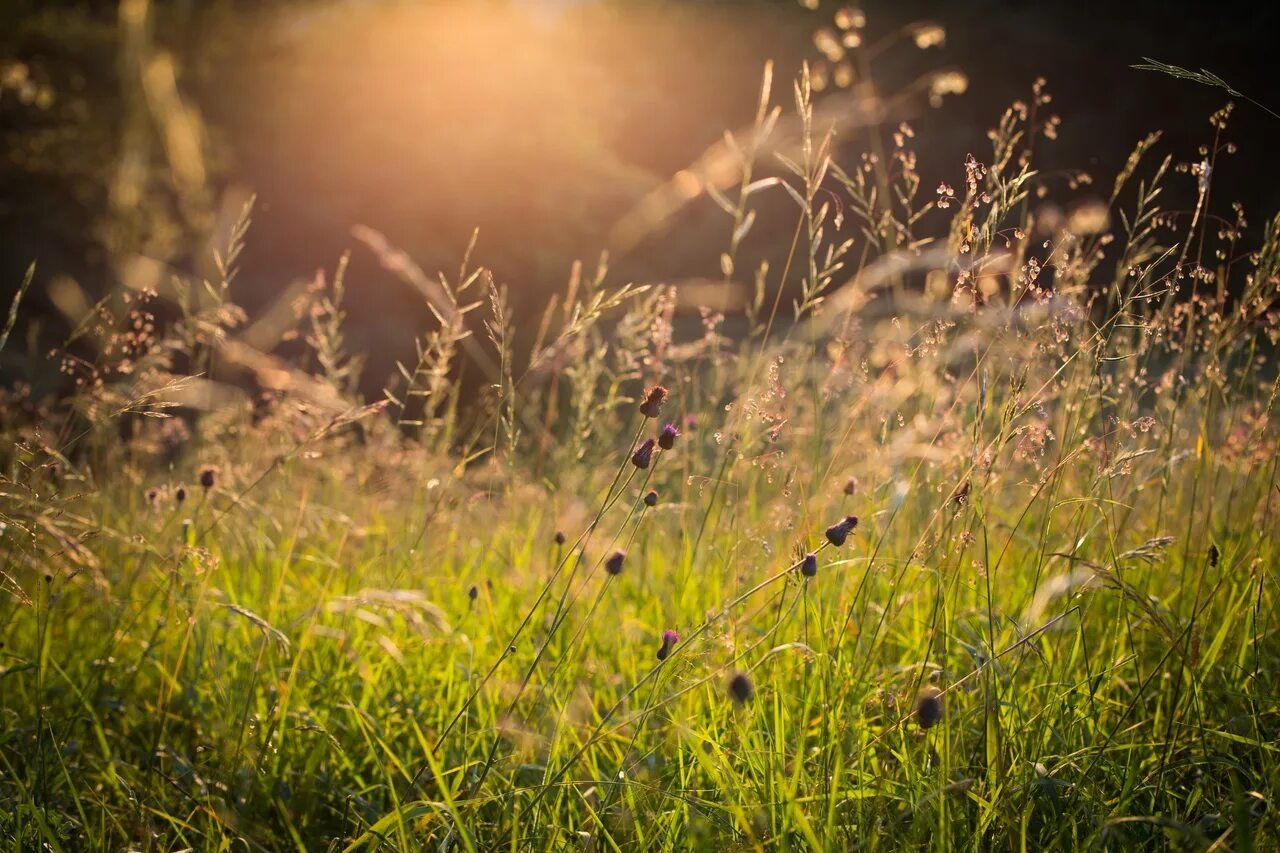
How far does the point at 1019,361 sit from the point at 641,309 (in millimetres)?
836

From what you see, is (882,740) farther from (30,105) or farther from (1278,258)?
(30,105)

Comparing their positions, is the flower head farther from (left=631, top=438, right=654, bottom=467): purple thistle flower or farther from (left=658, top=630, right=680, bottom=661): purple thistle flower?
(left=658, top=630, right=680, bottom=661): purple thistle flower

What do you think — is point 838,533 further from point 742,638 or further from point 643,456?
point 742,638

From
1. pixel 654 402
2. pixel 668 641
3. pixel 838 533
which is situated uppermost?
pixel 654 402

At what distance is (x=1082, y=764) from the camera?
1.44m

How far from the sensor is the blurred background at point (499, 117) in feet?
26.9

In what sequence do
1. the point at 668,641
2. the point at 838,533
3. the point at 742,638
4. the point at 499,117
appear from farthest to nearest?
the point at 499,117, the point at 742,638, the point at 668,641, the point at 838,533

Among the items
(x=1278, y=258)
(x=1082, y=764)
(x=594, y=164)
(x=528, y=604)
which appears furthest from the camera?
(x=594, y=164)

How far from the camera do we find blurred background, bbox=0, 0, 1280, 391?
821 cm

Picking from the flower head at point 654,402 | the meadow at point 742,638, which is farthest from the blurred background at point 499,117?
the flower head at point 654,402

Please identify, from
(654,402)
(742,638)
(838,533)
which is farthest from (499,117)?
(838,533)

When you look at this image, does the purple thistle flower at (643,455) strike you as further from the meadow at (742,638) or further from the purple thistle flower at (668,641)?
the purple thistle flower at (668,641)

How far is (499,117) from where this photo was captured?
35.7 ft

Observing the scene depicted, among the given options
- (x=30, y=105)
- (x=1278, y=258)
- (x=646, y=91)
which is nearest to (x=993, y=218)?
(x=1278, y=258)
